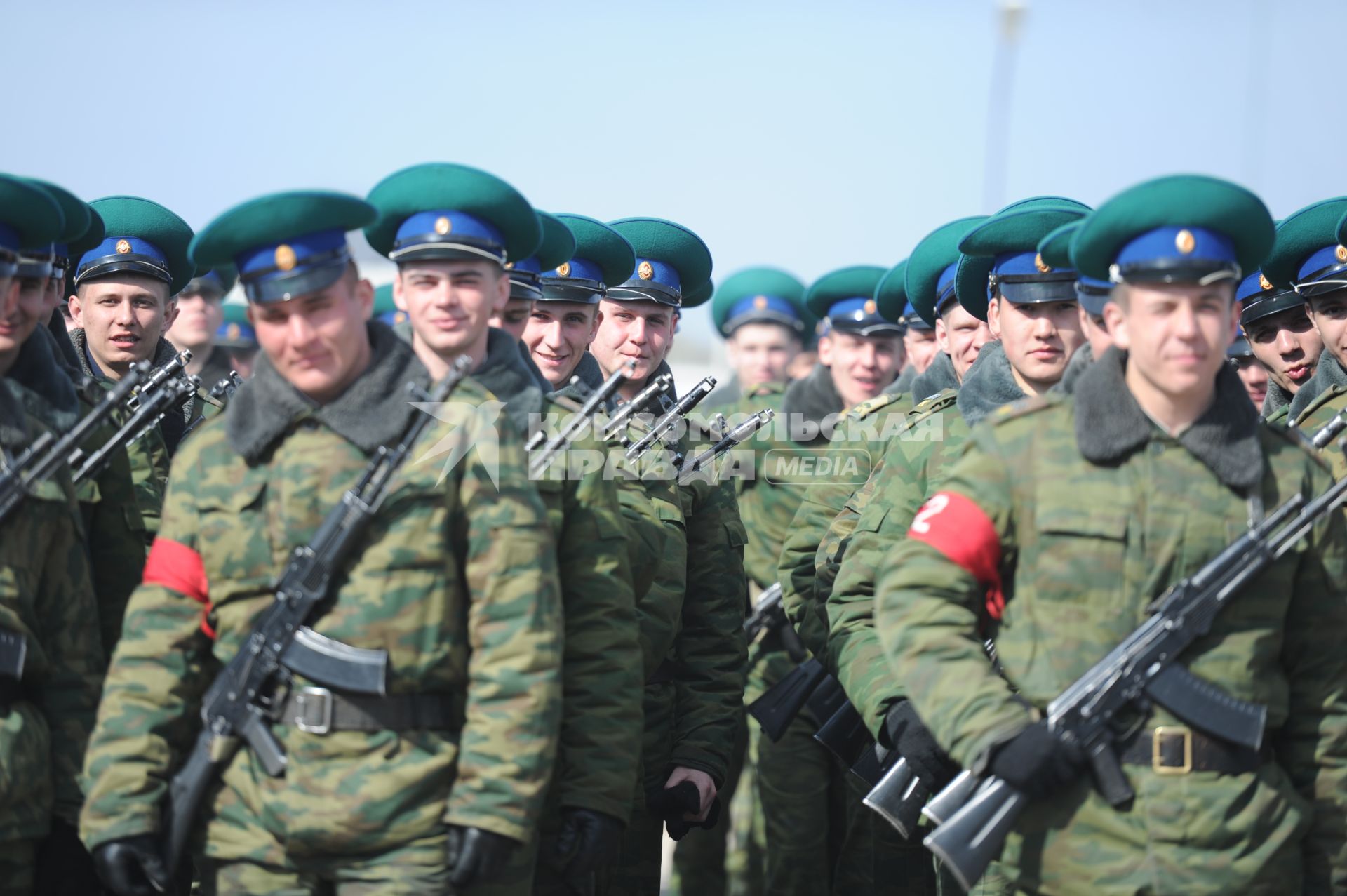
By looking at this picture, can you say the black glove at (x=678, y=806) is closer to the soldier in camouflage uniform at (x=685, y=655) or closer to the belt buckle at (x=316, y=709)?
the soldier in camouflage uniform at (x=685, y=655)

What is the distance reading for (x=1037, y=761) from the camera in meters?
4.03

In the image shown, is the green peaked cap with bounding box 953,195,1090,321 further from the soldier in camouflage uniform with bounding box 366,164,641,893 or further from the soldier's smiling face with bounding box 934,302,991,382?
the soldier in camouflage uniform with bounding box 366,164,641,893

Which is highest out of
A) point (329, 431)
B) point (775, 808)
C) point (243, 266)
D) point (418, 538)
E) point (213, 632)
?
point (243, 266)

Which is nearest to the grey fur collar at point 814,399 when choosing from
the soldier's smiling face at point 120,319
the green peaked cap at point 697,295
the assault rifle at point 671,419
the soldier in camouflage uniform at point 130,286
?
the green peaked cap at point 697,295

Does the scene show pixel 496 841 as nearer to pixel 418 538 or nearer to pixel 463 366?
pixel 418 538

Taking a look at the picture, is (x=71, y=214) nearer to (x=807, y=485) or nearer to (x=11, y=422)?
(x=11, y=422)

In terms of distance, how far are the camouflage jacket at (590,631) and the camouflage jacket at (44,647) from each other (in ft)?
4.14

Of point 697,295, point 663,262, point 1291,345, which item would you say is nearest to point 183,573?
point 663,262

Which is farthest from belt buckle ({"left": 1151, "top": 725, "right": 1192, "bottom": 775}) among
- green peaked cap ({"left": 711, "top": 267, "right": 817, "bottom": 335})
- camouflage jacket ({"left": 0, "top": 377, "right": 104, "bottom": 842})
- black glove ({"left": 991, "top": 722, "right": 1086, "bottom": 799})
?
green peaked cap ({"left": 711, "top": 267, "right": 817, "bottom": 335})

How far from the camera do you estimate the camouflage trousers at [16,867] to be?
14.5ft

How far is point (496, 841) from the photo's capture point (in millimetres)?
4047

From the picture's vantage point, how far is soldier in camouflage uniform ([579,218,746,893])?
19.2 feet

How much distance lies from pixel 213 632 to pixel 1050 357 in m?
3.10

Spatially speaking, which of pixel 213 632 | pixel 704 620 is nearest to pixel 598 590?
pixel 213 632
